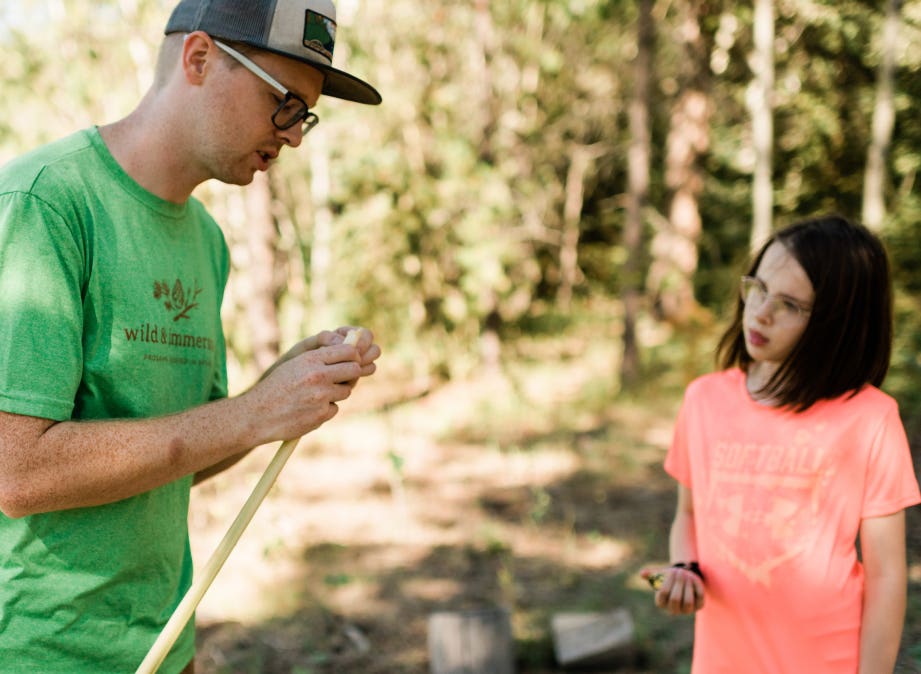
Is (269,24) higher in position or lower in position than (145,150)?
higher

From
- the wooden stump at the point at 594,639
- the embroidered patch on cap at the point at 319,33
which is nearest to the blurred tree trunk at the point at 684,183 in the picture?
the wooden stump at the point at 594,639

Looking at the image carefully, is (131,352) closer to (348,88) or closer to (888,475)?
Answer: (348,88)

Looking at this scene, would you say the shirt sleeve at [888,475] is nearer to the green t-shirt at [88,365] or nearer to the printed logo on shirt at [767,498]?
the printed logo on shirt at [767,498]

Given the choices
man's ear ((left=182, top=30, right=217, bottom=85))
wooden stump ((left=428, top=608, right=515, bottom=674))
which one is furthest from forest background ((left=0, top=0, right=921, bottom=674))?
man's ear ((left=182, top=30, right=217, bottom=85))

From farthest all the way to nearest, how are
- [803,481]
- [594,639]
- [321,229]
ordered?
[321,229] → [594,639] → [803,481]

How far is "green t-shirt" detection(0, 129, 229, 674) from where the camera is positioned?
1.33 metres

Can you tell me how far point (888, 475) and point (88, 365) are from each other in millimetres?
1545

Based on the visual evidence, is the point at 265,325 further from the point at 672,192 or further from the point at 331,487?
the point at 672,192

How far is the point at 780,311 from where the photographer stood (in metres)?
1.83

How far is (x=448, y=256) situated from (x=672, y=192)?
17.0ft

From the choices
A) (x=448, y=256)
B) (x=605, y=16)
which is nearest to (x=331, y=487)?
(x=448, y=256)

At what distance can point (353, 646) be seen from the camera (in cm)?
419

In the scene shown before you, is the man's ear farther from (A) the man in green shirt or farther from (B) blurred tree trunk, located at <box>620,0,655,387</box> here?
(B) blurred tree trunk, located at <box>620,0,655,387</box>

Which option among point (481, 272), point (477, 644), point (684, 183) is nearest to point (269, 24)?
point (477, 644)
